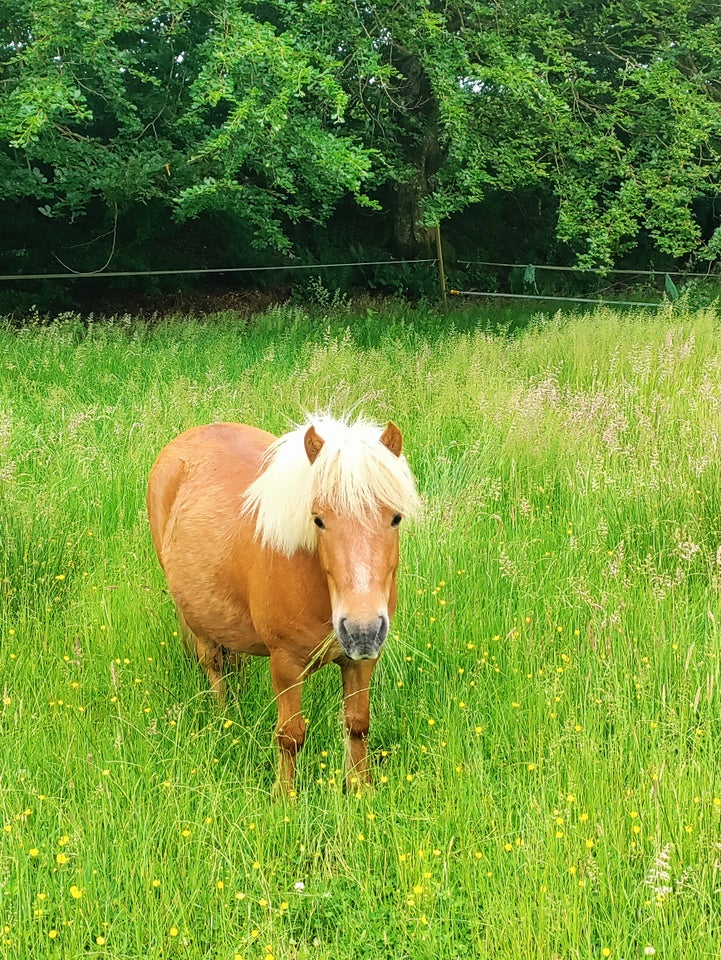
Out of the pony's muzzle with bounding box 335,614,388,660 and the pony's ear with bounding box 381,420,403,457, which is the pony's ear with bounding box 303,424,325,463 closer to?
the pony's ear with bounding box 381,420,403,457

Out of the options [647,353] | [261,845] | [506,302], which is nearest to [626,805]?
[261,845]

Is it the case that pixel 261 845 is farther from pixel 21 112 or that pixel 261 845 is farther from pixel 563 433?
pixel 21 112

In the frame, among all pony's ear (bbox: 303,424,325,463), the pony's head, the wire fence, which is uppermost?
the wire fence

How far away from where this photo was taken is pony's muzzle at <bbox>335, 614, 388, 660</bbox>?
7.04ft

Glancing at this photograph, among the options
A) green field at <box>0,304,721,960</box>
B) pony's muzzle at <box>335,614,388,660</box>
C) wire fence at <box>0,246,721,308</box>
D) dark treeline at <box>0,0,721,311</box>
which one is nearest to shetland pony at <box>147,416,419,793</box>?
pony's muzzle at <box>335,614,388,660</box>

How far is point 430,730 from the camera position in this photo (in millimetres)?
2898

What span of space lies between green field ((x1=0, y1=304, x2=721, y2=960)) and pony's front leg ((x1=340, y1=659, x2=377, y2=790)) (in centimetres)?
7

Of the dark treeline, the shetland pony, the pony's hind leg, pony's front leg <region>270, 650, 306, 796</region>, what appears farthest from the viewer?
the dark treeline

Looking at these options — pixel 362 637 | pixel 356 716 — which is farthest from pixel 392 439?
pixel 356 716

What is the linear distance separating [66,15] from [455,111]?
146 inches

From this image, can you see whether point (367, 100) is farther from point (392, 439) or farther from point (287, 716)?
point (287, 716)

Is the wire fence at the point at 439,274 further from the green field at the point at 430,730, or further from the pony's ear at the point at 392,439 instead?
the pony's ear at the point at 392,439

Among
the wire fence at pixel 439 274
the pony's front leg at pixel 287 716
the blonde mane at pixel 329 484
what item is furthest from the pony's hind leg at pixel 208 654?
the wire fence at pixel 439 274

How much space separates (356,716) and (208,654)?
843mm
